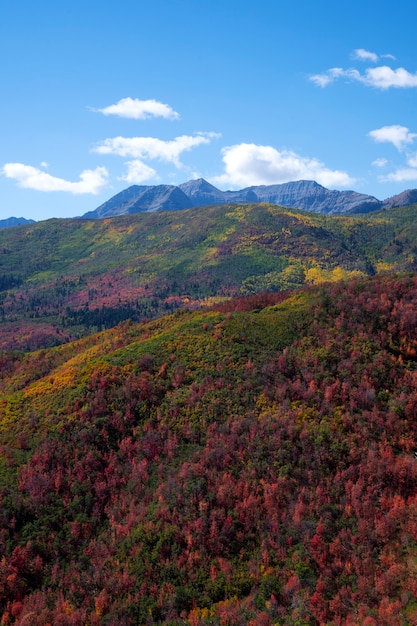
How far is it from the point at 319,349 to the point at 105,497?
1246 inches

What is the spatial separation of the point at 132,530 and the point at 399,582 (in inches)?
918

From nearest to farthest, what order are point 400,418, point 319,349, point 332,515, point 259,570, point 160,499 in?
point 259,570 < point 332,515 < point 160,499 < point 400,418 < point 319,349

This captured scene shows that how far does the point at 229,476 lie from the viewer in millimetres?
45188

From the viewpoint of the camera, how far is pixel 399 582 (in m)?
32.8

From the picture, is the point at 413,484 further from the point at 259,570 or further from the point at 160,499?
the point at 160,499

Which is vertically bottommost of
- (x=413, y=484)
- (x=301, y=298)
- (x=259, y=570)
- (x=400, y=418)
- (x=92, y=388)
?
(x=259, y=570)

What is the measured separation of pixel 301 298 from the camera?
74188 mm

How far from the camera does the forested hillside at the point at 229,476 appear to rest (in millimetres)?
35875

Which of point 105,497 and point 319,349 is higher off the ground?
point 319,349

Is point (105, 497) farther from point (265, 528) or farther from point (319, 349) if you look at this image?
Answer: point (319, 349)

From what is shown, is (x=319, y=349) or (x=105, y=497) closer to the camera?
(x=105, y=497)

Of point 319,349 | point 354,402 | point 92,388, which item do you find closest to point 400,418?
point 354,402

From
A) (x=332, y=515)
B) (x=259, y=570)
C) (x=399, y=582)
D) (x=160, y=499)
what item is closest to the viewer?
(x=399, y=582)

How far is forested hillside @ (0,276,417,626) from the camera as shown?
35.9 metres
